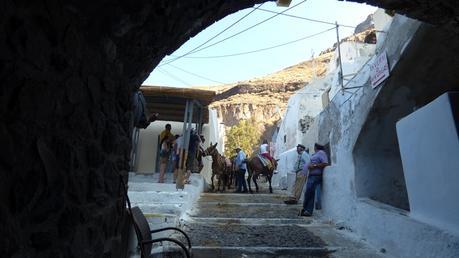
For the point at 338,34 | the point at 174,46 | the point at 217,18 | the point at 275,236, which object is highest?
the point at 338,34

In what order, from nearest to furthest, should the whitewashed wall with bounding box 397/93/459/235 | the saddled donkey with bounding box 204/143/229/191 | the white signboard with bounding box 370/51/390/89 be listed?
the whitewashed wall with bounding box 397/93/459/235 < the white signboard with bounding box 370/51/390/89 < the saddled donkey with bounding box 204/143/229/191

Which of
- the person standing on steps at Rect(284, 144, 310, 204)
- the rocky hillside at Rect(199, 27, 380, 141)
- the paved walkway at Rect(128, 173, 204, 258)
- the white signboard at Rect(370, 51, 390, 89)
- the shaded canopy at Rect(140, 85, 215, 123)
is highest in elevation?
the rocky hillside at Rect(199, 27, 380, 141)

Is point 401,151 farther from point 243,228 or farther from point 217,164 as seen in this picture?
point 217,164

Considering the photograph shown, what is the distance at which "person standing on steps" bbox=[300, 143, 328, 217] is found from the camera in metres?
7.84

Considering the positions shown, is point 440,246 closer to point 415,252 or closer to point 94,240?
point 415,252

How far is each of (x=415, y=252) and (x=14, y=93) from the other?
4.58 meters

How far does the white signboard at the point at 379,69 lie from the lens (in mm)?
5148

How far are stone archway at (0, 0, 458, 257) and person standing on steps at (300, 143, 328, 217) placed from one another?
530cm

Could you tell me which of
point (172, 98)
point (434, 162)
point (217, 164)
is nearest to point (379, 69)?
point (434, 162)

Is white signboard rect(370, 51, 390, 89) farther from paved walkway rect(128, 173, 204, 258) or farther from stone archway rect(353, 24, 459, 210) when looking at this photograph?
paved walkway rect(128, 173, 204, 258)

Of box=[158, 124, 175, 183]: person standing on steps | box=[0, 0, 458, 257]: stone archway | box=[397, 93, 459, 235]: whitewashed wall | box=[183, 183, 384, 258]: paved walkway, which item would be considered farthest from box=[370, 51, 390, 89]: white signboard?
box=[158, 124, 175, 183]: person standing on steps

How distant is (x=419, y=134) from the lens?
419 cm

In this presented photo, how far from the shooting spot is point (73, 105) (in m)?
1.92

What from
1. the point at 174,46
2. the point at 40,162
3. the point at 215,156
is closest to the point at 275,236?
the point at 174,46
